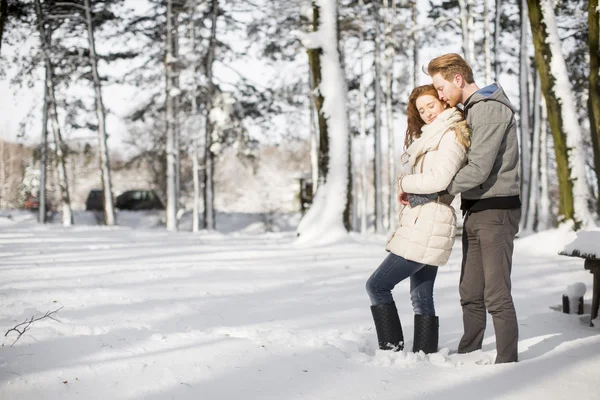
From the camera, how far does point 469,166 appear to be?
2914 mm

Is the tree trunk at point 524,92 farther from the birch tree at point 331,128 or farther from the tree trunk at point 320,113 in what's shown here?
the tree trunk at point 320,113

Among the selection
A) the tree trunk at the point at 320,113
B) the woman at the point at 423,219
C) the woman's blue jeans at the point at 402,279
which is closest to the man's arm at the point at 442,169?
the woman at the point at 423,219

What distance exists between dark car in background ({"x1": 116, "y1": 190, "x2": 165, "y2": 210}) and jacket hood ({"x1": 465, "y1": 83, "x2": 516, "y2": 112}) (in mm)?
31511

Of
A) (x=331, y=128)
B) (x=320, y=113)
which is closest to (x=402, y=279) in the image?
(x=331, y=128)

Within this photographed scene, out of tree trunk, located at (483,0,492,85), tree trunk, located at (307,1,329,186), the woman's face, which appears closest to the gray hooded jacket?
the woman's face

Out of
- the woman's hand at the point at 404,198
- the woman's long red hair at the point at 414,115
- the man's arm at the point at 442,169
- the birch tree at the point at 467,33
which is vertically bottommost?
the woman's hand at the point at 404,198

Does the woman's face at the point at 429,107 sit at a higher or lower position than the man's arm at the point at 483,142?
higher

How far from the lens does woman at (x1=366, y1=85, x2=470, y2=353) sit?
2928 millimetres

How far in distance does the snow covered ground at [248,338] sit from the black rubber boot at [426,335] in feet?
0.29

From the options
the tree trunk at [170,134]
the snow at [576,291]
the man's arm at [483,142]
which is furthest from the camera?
the tree trunk at [170,134]

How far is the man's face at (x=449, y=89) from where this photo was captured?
3041 millimetres

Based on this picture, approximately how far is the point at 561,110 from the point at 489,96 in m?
6.86

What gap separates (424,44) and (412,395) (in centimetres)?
2026

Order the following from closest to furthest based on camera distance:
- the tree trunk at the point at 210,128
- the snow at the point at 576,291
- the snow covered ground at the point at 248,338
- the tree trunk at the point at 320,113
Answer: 1. the snow covered ground at the point at 248,338
2. the snow at the point at 576,291
3. the tree trunk at the point at 320,113
4. the tree trunk at the point at 210,128
